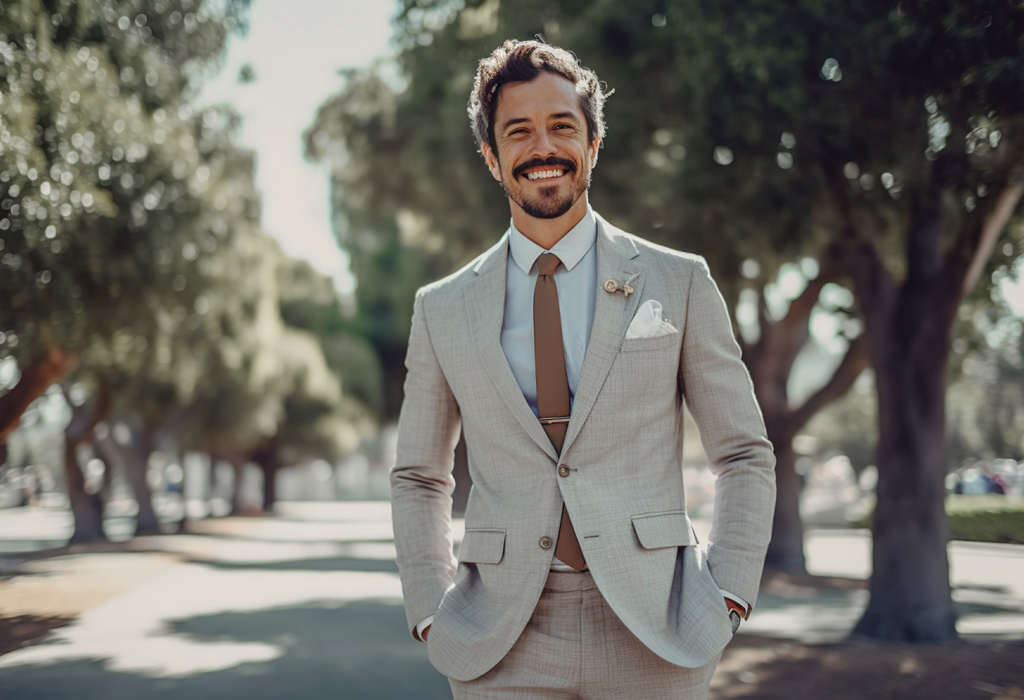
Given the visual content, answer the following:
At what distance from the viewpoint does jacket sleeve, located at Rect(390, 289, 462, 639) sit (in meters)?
2.80

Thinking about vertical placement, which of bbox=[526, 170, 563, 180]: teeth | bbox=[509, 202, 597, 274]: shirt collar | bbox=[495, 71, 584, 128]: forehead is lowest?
bbox=[509, 202, 597, 274]: shirt collar

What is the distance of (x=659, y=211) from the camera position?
547 inches

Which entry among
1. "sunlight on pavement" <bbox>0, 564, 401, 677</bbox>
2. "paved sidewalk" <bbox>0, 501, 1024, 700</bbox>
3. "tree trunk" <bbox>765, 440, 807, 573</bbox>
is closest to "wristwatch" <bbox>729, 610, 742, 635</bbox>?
"paved sidewalk" <bbox>0, 501, 1024, 700</bbox>

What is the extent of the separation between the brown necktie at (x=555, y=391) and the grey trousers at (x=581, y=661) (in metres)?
0.07

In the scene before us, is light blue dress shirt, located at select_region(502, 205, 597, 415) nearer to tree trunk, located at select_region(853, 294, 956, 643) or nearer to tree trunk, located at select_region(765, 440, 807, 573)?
tree trunk, located at select_region(853, 294, 956, 643)

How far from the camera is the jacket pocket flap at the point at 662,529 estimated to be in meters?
2.51

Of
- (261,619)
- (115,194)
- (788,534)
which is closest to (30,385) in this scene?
(115,194)

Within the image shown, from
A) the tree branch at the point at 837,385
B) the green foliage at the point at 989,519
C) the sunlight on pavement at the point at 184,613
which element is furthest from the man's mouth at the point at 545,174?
the green foliage at the point at 989,519

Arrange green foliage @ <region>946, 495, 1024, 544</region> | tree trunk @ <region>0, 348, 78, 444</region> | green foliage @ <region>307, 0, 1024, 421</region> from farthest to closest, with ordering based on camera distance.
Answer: green foliage @ <region>946, 495, 1024, 544</region> → tree trunk @ <region>0, 348, 78, 444</region> → green foliage @ <region>307, 0, 1024, 421</region>

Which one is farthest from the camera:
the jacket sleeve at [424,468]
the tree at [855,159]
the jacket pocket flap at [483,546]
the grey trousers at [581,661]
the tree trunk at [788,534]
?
the tree trunk at [788,534]

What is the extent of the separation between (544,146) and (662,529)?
1.03 meters

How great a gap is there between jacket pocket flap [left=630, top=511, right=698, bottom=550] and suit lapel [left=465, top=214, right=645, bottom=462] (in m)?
0.26

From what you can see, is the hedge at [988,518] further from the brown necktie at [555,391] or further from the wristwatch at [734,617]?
the brown necktie at [555,391]

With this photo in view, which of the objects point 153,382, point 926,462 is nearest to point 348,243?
point 153,382
